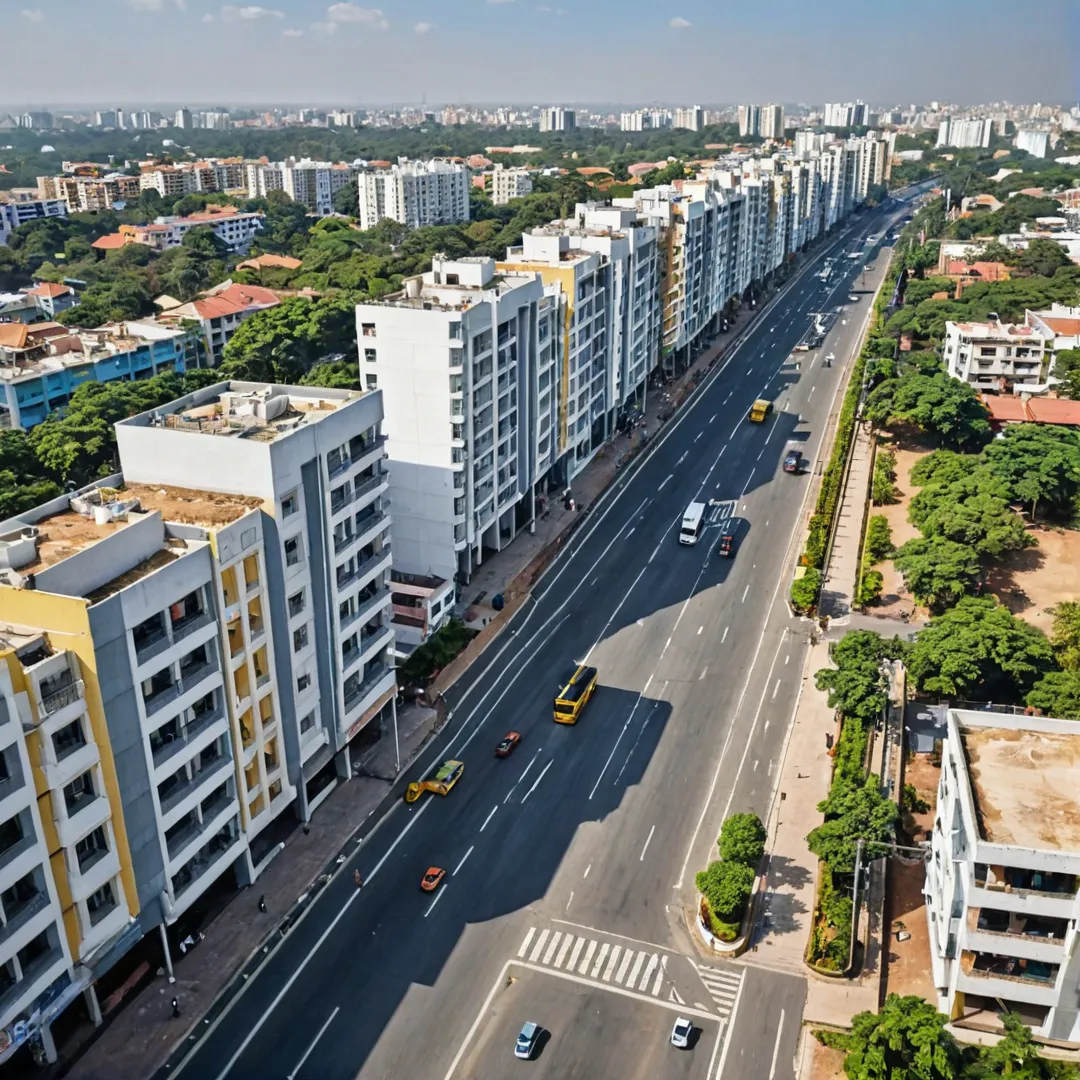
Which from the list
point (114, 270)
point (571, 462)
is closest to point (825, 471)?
point (571, 462)

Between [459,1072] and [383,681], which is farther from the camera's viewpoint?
[383,681]

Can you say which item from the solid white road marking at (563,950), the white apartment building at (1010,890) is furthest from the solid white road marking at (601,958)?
the white apartment building at (1010,890)

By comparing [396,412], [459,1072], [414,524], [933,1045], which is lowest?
[459,1072]

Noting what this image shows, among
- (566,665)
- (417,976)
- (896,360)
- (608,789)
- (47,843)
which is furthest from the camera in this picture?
(896,360)

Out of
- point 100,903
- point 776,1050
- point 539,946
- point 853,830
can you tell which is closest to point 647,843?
point 539,946

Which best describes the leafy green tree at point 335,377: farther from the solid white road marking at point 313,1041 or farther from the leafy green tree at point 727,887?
the solid white road marking at point 313,1041

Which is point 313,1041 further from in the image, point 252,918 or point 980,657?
point 980,657

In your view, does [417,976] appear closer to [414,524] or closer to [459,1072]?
[459,1072]
